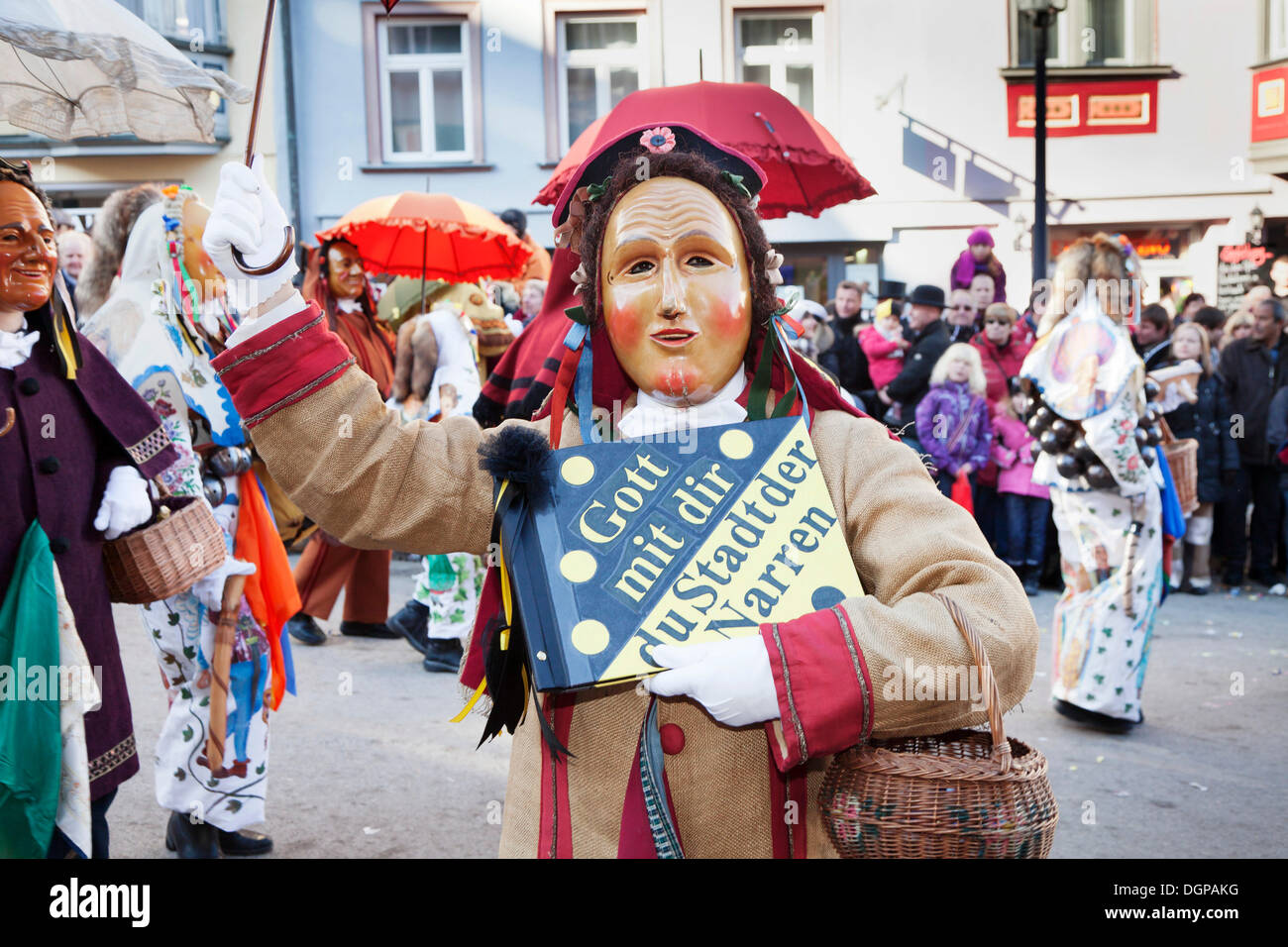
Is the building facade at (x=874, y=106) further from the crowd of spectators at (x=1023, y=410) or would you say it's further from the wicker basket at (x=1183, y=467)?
the wicker basket at (x=1183, y=467)

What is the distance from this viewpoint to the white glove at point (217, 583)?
357 cm

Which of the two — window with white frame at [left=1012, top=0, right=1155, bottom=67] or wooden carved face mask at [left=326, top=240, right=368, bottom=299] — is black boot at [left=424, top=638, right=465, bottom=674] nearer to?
wooden carved face mask at [left=326, top=240, right=368, bottom=299]

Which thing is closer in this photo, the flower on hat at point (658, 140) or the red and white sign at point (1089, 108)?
the flower on hat at point (658, 140)

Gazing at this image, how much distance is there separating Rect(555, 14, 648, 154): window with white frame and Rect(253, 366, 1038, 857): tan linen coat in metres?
11.1

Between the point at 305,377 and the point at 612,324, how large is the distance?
0.51 metres

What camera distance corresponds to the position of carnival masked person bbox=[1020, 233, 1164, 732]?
15.7 ft

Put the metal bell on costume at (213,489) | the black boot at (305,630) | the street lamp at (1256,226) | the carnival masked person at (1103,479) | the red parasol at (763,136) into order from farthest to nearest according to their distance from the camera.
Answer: the street lamp at (1256,226) → the black boot at (305,630) → the carnival masked person at (1103,479) → the red parasol at (763,136) → the metal bell on costume at (213,489)

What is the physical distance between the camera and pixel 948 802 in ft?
4.79

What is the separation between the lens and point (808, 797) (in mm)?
1777

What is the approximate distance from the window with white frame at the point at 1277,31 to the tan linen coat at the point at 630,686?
1070 cm

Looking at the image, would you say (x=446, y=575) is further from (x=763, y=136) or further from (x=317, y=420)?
(x=317, y=420)

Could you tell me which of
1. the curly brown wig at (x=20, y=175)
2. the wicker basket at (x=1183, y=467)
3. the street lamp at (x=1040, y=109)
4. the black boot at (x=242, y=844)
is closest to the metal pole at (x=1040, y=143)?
the street lamp at (x=1040, y=109)

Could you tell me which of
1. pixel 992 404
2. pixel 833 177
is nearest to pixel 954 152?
pixel 992 404
